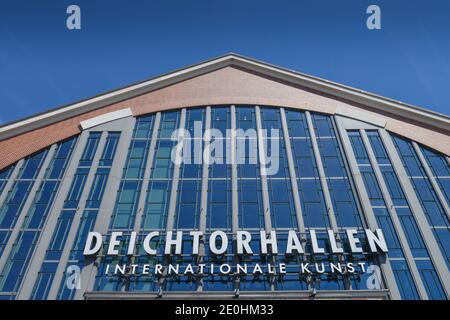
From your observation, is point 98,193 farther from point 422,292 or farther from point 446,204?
point 446,204

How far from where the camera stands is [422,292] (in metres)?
21.5

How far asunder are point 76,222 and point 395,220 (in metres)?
18.9

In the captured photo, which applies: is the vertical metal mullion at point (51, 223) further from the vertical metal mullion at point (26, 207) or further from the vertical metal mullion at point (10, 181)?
the vertical metal mullion at point (10, 181)

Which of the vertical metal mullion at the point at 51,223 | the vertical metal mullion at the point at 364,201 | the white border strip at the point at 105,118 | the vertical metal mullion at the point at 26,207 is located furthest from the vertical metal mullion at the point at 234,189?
the vertical metal mullion at the point at 26,207

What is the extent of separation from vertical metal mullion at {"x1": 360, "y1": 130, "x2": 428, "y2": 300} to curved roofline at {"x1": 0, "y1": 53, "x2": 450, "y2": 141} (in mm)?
3485

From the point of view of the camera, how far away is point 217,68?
35.4 m

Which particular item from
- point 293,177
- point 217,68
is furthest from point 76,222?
point 217,68

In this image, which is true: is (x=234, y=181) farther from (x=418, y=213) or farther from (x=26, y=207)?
(x=26, y=207)

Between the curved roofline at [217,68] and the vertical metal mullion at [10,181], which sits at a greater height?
the curved roofline at [217,68]

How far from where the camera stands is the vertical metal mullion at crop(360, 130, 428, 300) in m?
21.9

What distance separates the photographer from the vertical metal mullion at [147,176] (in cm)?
2528

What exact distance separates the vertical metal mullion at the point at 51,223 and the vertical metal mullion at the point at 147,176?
490 cm

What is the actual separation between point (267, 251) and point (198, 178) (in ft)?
24.0

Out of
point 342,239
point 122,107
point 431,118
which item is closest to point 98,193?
point 122,107
